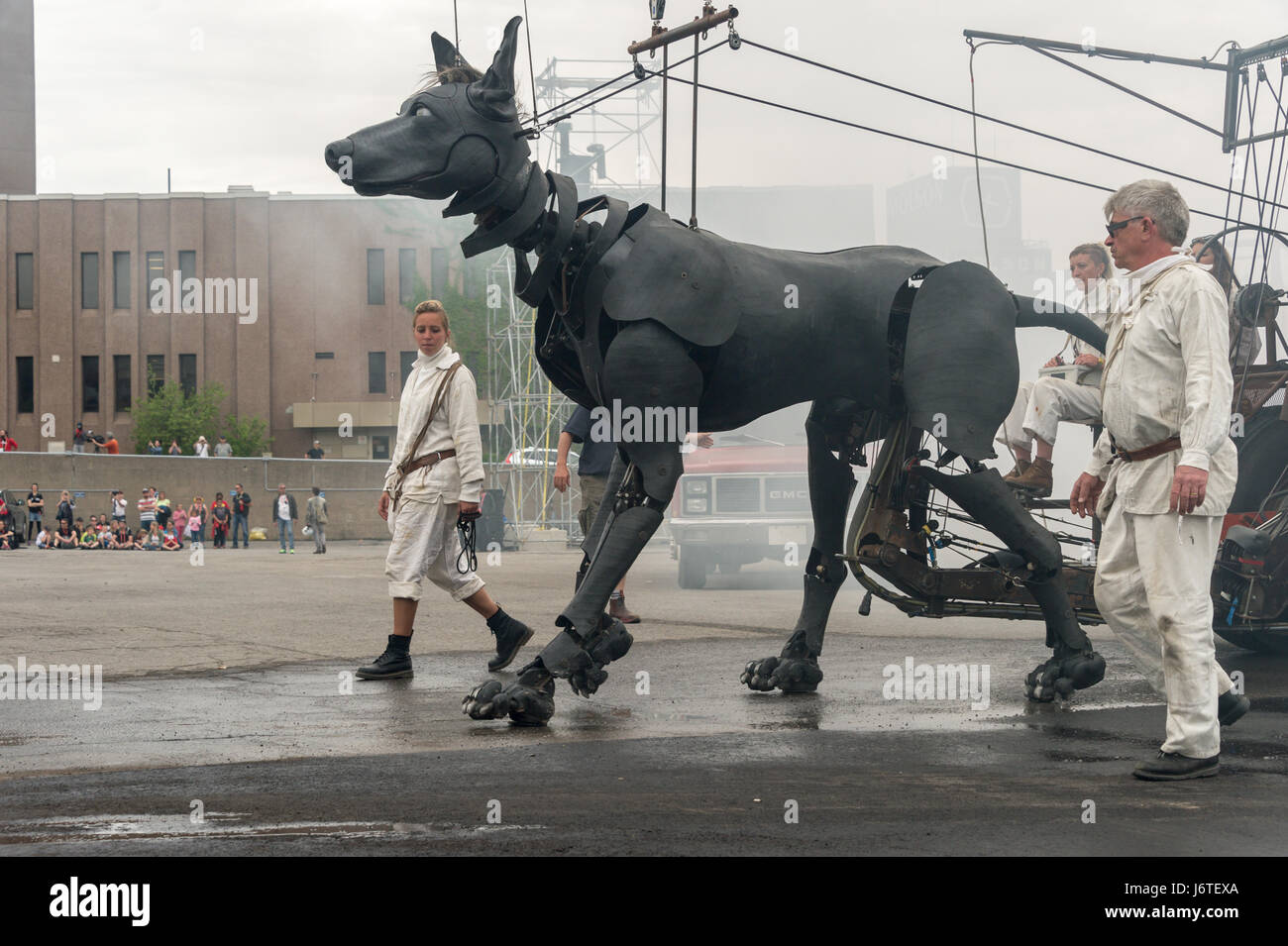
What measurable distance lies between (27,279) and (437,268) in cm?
1719

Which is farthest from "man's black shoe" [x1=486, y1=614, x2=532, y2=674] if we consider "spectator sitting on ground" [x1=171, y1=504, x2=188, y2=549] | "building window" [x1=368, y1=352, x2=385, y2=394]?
"building window" [x1=368, y1=352, x2=385, y2=394]

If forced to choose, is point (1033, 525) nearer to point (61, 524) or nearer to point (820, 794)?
point (820, 794)

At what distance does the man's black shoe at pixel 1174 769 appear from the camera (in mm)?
4441

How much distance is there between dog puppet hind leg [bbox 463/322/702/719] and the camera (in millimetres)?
5461

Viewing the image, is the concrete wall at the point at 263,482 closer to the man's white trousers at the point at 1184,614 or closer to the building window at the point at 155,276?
the building window at the point at 155,276

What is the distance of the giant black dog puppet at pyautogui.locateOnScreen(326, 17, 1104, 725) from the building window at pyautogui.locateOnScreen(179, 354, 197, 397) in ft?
177

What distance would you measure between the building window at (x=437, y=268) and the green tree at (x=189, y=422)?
9154 mm

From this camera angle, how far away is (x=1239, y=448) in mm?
Result: 7484

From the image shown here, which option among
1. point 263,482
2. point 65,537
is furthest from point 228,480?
point 65,537

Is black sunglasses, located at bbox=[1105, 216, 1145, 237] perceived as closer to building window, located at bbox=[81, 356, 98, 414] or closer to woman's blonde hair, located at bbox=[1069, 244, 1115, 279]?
woman's blonde hair, located at bbox=[1069, 244, 1115, 279]

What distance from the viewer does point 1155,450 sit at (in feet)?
15.6
